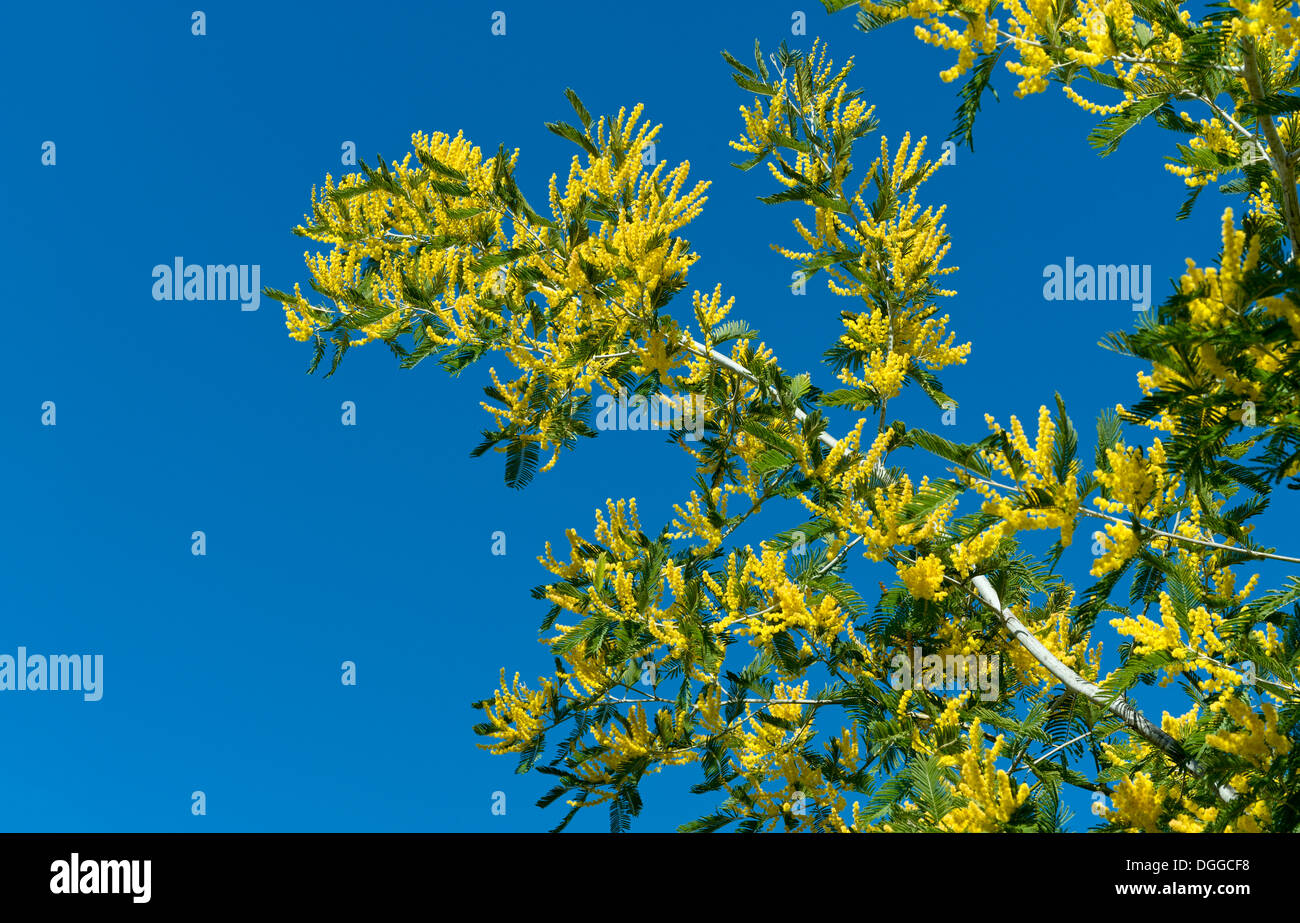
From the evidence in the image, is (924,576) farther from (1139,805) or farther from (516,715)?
(516,715)

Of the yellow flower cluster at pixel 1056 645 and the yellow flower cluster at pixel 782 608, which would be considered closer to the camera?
the yellow flower cluster at pixel 782 608

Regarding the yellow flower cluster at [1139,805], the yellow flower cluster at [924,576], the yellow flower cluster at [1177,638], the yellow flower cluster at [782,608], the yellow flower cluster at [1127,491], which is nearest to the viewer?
the yellow flower cluster at [1127,491]

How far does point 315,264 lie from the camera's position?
738cm

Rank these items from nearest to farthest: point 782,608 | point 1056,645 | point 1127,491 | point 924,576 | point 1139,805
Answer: point 1127,491
point 1139,805
point 924,576
point 782,608
point 1056,645

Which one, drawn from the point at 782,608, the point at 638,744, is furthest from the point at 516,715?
the point at 782,608

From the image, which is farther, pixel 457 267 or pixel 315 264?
pixel 315 264

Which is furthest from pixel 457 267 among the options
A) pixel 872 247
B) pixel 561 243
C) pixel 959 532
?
pixel 959 532

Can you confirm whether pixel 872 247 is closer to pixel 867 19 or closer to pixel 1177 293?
pixel 867 19

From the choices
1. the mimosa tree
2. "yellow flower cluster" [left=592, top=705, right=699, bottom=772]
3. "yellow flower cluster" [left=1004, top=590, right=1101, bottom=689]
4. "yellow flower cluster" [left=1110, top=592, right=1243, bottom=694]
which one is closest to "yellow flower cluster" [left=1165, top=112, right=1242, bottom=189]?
the mimosa tree

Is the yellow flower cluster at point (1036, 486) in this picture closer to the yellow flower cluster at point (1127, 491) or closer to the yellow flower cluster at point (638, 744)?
the yellow flower cluster at point (1127, 491)

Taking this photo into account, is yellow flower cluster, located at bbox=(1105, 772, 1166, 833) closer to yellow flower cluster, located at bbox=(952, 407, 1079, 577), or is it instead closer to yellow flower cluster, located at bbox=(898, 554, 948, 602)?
yellow flower cluster, located at bbox=(898, 554, 948, 602)

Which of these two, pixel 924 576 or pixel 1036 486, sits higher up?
pixel 1036 486

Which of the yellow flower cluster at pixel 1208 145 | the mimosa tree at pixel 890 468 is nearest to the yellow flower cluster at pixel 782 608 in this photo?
the mimosa tree at pixel 890 468
